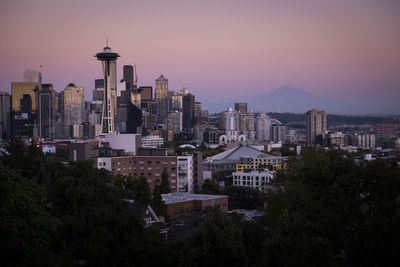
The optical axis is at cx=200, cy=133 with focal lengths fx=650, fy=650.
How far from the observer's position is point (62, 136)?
620 ft

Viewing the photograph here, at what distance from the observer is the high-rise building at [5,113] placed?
171 meters

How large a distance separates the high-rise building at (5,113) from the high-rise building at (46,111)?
28.2 ft

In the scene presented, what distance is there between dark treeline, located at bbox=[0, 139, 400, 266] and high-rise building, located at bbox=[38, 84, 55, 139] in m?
165

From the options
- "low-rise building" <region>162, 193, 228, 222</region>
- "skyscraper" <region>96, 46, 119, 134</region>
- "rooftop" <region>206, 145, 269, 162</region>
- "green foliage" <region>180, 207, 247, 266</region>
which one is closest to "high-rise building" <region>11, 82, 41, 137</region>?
"skyscraper" <region>96, 46, 119, 134</region>

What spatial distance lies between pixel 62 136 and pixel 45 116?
28.3 ft

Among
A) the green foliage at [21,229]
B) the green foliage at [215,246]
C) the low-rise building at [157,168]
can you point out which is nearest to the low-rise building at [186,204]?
the low-rise building at [157,168]

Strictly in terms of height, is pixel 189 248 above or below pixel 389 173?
below

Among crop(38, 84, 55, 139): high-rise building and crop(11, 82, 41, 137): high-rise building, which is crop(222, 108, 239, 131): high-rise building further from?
crop(11, 82, 41, 137): high-rise building

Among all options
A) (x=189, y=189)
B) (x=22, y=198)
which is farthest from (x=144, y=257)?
(x=189, y=189)

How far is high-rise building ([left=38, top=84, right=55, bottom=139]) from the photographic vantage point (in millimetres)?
182250

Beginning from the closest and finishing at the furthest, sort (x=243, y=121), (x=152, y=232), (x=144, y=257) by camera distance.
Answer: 1. (x=144, y=257)
2. (x=152, y=232)
3. (x=243, y=121)

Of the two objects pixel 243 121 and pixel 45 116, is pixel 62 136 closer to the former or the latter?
pixel 45 116

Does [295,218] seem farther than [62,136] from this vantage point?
No

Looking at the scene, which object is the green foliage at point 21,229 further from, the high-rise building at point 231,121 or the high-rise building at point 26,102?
the high-rise building at point 231,121
